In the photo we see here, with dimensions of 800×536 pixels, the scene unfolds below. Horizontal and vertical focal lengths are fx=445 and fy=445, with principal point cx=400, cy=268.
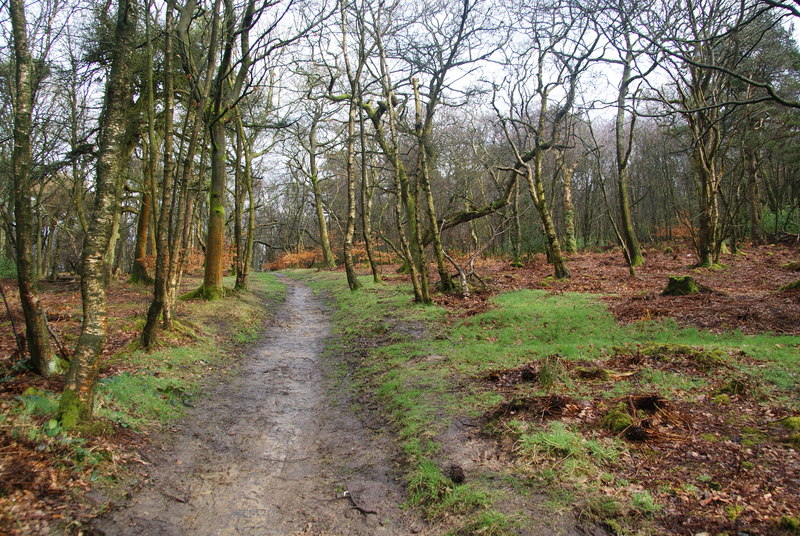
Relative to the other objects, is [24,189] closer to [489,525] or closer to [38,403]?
[38,403]

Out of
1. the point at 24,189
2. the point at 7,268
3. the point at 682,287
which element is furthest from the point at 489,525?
the point at 7,268

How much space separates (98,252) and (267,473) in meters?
3.16

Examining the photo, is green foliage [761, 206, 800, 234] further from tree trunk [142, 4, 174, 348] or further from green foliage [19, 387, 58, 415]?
green foliage [19, 387, 58, 415]

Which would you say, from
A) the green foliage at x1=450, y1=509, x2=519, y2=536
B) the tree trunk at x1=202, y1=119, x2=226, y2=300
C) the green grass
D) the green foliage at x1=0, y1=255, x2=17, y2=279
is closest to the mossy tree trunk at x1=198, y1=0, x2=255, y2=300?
the tree trunk at x1=202, y1=119, x2=226, y2=300

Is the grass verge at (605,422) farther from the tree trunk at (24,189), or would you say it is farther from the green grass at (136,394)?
the tree trunk at (24,189)

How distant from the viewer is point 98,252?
5105 mm

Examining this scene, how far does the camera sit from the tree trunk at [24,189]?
5.43 metres

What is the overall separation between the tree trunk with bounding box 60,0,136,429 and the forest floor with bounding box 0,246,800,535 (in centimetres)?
32

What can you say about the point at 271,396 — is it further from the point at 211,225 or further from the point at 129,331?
the point at 211,225

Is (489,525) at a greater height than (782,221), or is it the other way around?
(782,221)

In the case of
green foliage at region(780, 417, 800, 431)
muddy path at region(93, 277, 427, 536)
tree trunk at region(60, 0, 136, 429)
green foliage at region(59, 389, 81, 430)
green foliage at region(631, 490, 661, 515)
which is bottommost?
muddy path at region(93, 277, 427, 536)

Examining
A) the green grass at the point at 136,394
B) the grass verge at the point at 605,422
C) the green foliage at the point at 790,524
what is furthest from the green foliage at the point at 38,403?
the green foliage at the point at 790,524

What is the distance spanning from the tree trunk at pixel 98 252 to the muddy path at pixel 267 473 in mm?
977

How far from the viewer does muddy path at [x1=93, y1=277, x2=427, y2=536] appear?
3.89m
